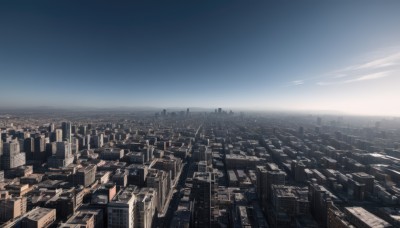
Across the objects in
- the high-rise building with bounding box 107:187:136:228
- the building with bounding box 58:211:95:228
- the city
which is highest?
the high-rise building with bounding box 107:187:136:228

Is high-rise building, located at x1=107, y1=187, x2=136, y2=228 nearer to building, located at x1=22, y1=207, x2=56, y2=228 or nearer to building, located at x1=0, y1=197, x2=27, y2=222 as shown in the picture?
building, located at x1=22, y1=207, x2=56, y2=228

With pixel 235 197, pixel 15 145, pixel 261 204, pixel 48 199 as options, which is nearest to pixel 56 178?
pixel 48 199

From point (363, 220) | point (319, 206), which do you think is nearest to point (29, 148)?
point (319, 206)

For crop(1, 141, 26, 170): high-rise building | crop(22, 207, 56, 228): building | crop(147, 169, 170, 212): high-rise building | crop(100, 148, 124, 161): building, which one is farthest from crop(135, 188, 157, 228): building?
crop(1, 141, 26, 170): high-rise building

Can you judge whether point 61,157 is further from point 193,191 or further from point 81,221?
point 193,191

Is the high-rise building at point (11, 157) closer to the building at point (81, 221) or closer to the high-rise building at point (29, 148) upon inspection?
the high-rise building at point (29, 148)

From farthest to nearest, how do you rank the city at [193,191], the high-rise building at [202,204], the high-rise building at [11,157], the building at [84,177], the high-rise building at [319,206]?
the high-rise building at [11,157] < the building at [84,177] < the high-rise building at [319,206] < the high-rise building at [202,204] < the city at [193,191]

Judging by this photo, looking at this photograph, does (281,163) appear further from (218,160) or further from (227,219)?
(227,219)

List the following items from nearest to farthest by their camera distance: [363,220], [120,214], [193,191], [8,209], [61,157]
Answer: [120,214] → [363,220] → [8,209] → [193,191] → [61,157]

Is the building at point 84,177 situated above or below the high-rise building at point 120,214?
below

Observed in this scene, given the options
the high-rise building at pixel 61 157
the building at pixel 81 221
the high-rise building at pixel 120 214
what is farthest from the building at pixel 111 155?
the high-rise building at pixel 120 214

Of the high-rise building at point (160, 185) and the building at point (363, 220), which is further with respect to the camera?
the high-rise building at point (160, 185)
